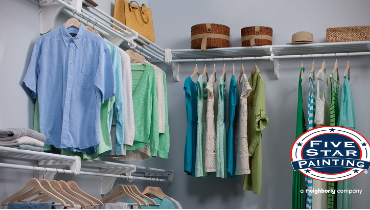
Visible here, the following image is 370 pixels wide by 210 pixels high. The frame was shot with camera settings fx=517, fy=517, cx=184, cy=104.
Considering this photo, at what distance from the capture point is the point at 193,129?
4.36 metres

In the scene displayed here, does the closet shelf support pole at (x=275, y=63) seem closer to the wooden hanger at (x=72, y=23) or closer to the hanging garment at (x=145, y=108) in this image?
the hanging garment at (x=145, y=108)

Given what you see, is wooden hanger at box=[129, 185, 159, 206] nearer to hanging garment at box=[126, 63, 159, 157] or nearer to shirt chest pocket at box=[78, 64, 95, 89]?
hanging garment at box=[126, 63, 159, 157]

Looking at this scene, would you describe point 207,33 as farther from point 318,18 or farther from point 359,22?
point 359,22

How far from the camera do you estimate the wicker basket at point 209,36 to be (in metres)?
4.42

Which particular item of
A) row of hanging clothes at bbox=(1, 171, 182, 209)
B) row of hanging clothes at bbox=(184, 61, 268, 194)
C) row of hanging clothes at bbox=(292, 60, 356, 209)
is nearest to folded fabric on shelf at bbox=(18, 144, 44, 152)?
row of hanging clothes at bbox=(1, 171, 182, 209)

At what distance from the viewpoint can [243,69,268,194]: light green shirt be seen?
161 inches

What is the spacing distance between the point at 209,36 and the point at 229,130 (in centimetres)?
83

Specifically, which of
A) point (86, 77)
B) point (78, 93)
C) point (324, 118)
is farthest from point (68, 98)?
point (324, 118)

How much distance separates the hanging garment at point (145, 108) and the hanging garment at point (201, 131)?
0.54m

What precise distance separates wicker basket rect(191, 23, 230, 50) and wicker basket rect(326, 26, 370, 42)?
0.88 m

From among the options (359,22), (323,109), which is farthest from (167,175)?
(359,22)

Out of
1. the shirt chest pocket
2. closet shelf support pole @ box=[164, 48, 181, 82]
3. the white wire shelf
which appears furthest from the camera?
closet shelf support pole @ box=[164, 48, 181, 82]

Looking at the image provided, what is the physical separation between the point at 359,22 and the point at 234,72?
3.85ft

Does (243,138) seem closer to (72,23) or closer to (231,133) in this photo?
(231,133)
